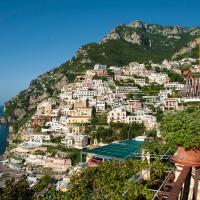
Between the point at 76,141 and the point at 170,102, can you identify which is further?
the point at 170,102

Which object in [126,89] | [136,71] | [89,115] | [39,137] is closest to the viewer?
[39,137]

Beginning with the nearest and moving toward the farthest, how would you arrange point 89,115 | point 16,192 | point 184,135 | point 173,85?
point 184,135 → point 16,192 → point 89,115 → point 173,85

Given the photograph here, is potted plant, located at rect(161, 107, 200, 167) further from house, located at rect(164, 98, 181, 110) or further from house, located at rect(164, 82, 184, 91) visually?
house, located at rect(164, 82, 184, 91)

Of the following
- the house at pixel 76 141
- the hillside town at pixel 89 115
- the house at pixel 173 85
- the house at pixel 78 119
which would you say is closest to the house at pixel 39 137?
the hillside town at pixel 89 115

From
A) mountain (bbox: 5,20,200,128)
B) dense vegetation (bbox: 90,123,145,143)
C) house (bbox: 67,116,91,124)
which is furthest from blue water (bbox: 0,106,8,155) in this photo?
dense vegetation (bbox: 90,123,145,143)

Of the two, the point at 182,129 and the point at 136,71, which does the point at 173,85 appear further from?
the point at 182,129

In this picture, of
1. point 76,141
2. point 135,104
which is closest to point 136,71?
point 135,104
